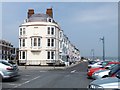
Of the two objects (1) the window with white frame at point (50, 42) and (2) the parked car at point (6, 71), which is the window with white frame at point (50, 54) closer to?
(1) the window with white frame at point (50, 42)

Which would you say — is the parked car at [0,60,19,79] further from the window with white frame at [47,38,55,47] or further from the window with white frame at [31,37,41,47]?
the window with white frame at [47,38,55,47]

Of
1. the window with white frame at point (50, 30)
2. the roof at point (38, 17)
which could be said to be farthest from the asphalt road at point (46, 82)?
the roof at point (38, 17)

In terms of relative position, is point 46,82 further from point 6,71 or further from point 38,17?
point 38,17

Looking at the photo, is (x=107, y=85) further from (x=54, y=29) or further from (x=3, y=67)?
(x=54, y=29)

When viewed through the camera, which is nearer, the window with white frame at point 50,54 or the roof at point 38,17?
the window with white frame at point 50,54

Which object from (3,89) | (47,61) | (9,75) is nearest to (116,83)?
(3,89)

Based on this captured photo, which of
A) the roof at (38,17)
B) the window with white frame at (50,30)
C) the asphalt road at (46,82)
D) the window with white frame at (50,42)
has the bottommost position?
the asphalt road at (46,82)

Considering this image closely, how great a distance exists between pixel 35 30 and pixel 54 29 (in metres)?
4.17

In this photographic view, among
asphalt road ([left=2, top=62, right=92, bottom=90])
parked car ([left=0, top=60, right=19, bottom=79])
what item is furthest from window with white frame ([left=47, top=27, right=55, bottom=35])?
parked car ([left=0, top=60, right=19, bottom=79])

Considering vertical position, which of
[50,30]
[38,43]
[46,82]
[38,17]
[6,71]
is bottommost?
[46,82]

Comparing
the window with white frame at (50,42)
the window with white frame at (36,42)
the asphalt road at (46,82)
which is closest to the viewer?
the asphalt road at (46,82)

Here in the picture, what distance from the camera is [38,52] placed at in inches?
2276

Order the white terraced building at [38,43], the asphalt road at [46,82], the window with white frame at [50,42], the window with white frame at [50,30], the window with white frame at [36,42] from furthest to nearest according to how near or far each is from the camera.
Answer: the window with white frame at [50,30]
the window with white frame at [50,42]
the window with white frame at [36,42]
the white terraced building at [38,43]
the asphalt road at [46,82]

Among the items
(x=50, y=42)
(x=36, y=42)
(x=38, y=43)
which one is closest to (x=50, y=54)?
(x=50, y=42)
